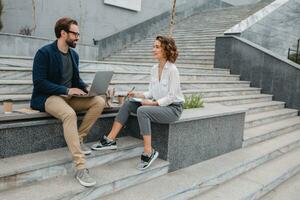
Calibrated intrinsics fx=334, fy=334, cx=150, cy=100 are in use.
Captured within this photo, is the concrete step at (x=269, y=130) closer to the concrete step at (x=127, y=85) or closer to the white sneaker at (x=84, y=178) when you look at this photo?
the concrete step at (x=127, y=85)

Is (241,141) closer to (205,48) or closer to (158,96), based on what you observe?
(158,96)

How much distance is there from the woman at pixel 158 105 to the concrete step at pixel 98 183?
0.14 meters

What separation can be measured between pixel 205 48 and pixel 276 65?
2809mm

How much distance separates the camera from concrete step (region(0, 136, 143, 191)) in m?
3.00

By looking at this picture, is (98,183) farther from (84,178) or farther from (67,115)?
(67,115)

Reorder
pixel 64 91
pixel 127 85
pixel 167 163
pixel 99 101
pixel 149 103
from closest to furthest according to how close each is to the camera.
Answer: pixel 64 91 → pixel 99 101 → pixel 149 103 → pixel 167 163 → pixel 127 85

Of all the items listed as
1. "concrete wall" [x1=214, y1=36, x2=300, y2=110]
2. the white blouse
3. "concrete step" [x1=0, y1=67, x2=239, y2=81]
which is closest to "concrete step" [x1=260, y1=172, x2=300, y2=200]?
the white blouse

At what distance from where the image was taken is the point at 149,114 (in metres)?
3.81

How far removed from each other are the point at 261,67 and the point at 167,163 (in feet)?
18.9

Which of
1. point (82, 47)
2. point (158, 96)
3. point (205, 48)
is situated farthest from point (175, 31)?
point (158, 96)

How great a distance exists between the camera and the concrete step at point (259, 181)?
3994 millimetres

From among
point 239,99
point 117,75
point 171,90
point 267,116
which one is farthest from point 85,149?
point 239,99

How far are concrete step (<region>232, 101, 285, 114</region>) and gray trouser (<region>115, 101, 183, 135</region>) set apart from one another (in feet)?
12.0

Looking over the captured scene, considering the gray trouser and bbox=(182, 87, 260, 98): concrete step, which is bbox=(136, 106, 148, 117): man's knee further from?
bbox=(182, 87, 260, 98): concrete step
